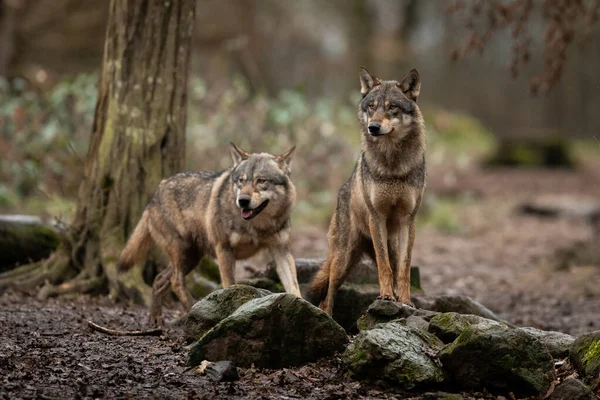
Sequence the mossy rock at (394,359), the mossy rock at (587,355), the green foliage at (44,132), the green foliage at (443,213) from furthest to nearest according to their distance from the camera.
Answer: the green foliage at (443,213)
the green foliage at (44,132)
the mossy rock at (587,355)
the mossy rock at (394,359)

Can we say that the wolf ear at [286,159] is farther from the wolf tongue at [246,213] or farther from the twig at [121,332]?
the twig at [121,332]

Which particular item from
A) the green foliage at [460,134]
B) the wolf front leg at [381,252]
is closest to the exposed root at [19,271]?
the wolf front leg at [381,252]

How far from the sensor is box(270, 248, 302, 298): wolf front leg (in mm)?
6819

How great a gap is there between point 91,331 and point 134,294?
5.79 ft

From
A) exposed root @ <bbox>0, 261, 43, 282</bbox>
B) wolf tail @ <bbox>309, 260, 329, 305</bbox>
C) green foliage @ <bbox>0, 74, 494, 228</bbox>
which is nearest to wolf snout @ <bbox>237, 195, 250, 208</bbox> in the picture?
wolf tail @ <bbox>309, 260, 329, 305</bbox>

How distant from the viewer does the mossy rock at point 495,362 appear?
5082mm

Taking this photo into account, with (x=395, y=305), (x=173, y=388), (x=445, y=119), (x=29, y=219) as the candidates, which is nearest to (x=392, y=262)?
(x=395, y=305)

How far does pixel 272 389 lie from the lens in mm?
5004

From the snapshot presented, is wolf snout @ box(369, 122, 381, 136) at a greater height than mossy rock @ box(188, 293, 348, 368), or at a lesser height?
greater

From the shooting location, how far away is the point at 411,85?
6.52m

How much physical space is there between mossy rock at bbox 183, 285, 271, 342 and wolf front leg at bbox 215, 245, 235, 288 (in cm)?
104

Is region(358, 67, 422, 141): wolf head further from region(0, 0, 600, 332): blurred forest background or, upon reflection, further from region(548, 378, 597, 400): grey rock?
region(548, 378, 597, 400): grey rock

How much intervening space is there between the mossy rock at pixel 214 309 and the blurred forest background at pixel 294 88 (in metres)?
3.95

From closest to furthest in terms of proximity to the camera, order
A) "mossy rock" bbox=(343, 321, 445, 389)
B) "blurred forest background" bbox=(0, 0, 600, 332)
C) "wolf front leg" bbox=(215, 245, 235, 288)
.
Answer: "mossy rock" bbox=(343, 321, 445, 389) < "wolf front leg" bbox=(215, 245, 235, 288) < "blurred forest background" bbox=(0, 0, 600, 332)
